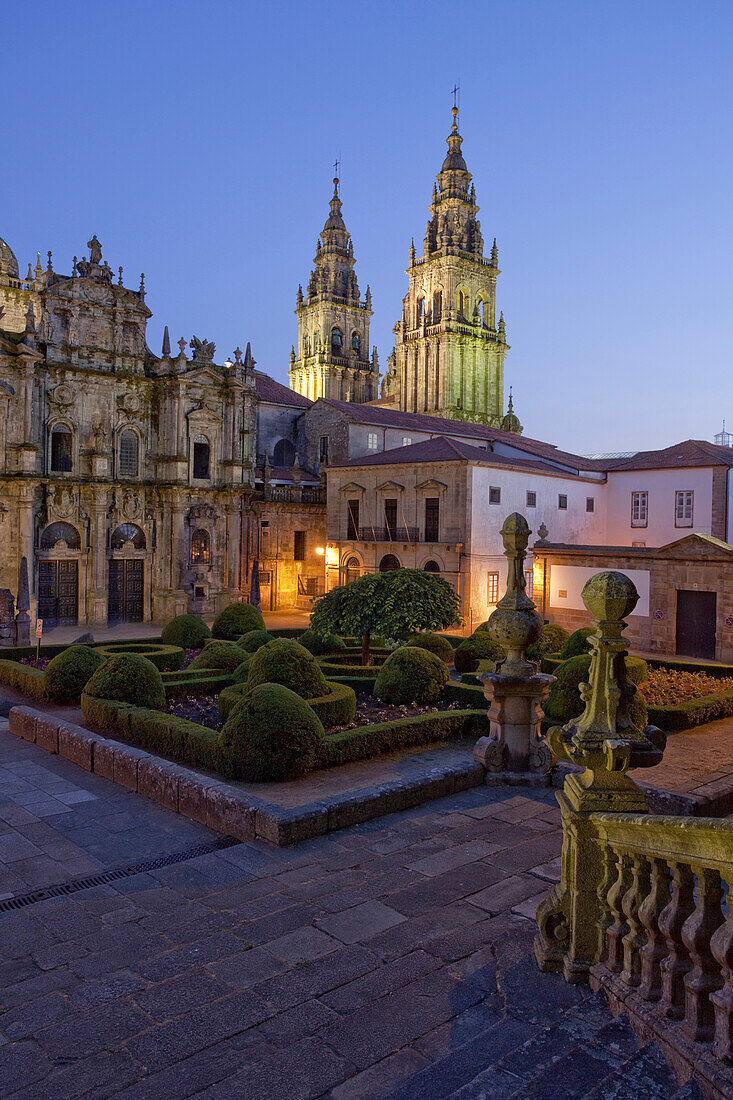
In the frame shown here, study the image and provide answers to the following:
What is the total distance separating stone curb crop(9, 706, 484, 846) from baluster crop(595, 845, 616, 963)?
4.02 metres

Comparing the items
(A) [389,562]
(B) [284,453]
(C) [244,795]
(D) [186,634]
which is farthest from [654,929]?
(B) [284,453]

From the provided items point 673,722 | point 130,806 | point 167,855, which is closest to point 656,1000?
point 167,855

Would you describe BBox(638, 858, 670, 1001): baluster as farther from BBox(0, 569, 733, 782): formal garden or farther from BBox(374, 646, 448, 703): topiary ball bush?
BBox(374, 646, 448, 703): topiary ball bush

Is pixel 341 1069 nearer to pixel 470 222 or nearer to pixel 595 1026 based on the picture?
pixel 595 1026

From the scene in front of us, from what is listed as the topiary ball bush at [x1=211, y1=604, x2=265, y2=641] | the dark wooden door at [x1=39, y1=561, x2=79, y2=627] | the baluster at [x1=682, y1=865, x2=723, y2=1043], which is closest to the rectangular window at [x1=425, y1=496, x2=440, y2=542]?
the topiary ball bush at [x1=211, y1=604, x2=265, y2=641]

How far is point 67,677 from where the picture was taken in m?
16.0

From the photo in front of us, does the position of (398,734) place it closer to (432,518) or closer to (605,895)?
(605,895)

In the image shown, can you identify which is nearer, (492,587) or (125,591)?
(492,587)

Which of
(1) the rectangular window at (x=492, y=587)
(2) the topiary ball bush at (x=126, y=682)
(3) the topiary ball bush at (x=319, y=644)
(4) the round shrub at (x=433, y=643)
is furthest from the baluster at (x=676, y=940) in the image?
(1) the rectangular window at (x=492, y=587)

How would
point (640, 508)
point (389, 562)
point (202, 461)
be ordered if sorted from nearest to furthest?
point (389, 562), point (202, 461), point (640, 508)

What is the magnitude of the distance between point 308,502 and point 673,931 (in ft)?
127

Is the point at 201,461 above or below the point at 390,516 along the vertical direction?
above

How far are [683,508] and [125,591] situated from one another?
2646 centimetres

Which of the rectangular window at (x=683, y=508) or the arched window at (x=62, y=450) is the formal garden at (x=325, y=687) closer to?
the arched window at (x=62, y=450)
